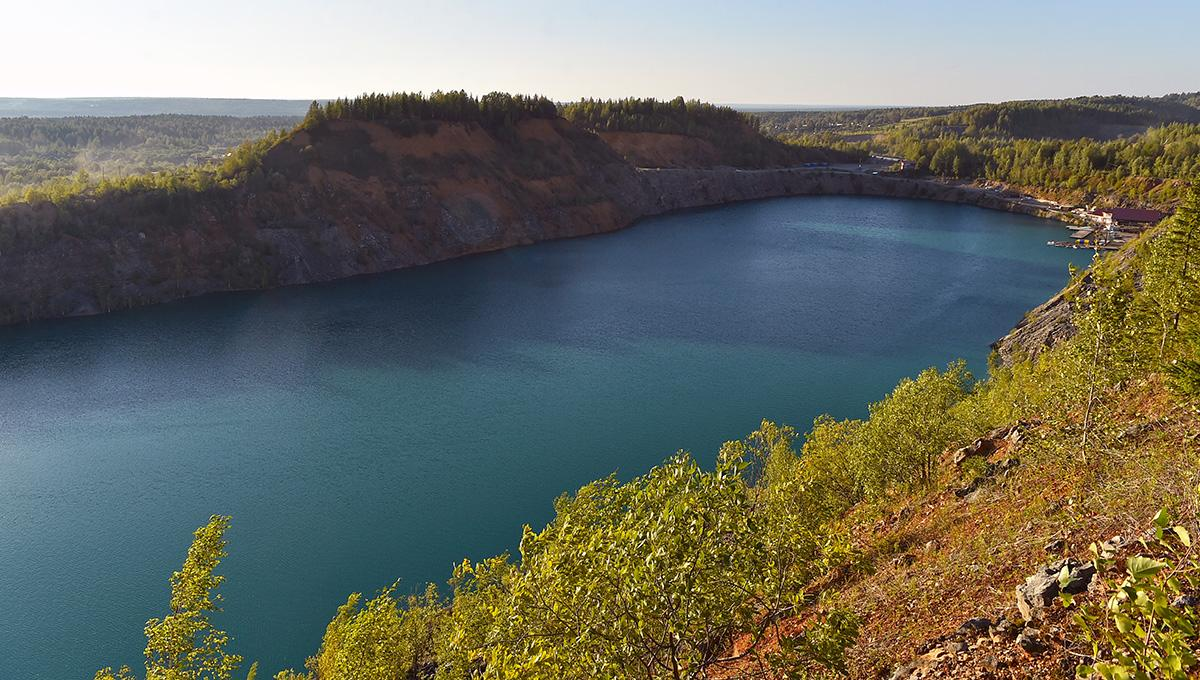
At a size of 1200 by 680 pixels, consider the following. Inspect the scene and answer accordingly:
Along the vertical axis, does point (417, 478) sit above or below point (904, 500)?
below

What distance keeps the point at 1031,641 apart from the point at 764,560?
605 centimetres

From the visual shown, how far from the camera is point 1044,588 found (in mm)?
13805

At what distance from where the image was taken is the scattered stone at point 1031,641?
12.7 metres

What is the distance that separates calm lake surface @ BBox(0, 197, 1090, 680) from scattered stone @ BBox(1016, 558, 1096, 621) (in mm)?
29972

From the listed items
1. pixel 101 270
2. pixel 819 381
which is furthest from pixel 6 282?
pixel 819 381

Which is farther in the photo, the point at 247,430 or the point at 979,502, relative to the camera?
the point at 247,430

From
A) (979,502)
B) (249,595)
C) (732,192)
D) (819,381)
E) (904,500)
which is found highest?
(732,192)

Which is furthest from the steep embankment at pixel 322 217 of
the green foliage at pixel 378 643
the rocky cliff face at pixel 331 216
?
the green foliage at pixel 378 643

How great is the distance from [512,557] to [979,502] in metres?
24.2

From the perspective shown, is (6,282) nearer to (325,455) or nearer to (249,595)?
(325,455)

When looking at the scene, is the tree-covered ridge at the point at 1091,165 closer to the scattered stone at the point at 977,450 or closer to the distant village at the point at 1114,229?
the distant village at the point at 1114,229

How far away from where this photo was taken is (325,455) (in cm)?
5072

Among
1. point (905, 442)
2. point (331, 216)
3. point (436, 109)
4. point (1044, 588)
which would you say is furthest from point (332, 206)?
point (1044, 588)

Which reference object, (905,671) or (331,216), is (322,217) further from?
(905,671)
